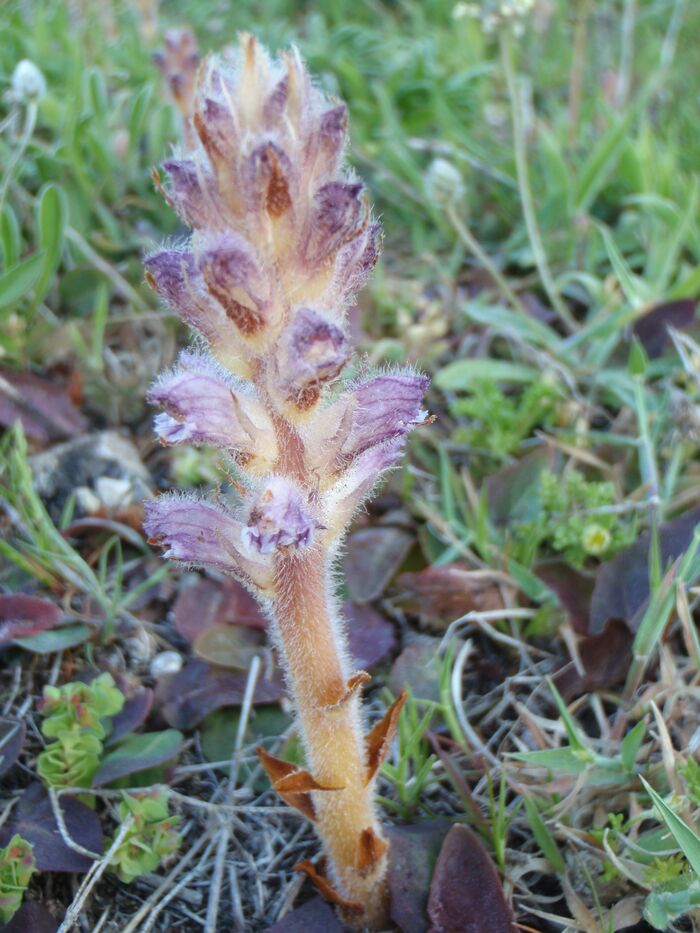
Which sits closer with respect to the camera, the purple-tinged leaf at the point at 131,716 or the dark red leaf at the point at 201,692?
the purple-tinged leaf at the point at 131,716

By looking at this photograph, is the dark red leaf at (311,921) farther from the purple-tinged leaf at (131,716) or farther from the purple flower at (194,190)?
the purple flower at (194,190)

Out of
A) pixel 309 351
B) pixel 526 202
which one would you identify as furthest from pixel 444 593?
pixel 526 202

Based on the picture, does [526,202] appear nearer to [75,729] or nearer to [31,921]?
[75,729]

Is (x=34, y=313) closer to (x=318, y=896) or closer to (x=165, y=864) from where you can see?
(x=165, y=864)

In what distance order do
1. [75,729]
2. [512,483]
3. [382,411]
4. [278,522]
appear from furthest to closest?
[512,483] → [75,729] → [382,411] → [278,522]

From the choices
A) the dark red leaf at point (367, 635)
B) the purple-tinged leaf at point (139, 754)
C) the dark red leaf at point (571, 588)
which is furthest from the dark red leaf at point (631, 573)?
the purple-tinged leaf at point (139, 754)

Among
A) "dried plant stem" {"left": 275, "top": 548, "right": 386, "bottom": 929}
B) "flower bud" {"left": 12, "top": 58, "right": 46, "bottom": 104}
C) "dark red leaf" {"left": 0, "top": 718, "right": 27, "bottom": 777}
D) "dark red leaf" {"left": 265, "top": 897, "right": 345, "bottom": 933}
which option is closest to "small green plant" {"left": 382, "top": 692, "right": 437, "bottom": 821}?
"dried plant stem" {"left": 275, "top": 548, "right": 386, "bottom": 929}
